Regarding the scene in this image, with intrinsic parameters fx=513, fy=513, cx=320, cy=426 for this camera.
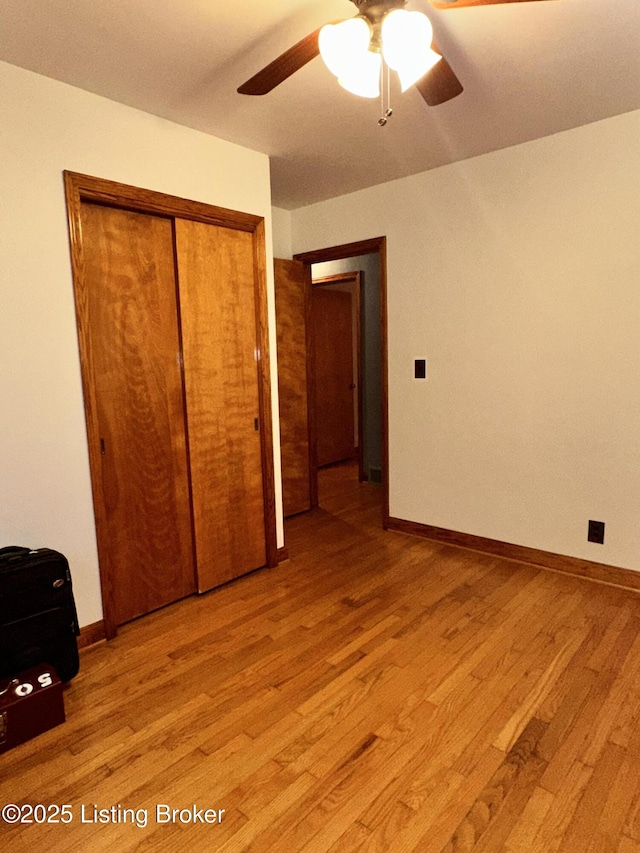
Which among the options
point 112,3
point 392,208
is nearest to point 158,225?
point 112,3

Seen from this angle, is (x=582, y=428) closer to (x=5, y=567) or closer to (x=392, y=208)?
(x=392, y=208)

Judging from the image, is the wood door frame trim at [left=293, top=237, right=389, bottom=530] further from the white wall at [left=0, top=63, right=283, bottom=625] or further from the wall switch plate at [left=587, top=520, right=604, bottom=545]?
the white wall at [left=0, top=63, right=283, bottom=625]

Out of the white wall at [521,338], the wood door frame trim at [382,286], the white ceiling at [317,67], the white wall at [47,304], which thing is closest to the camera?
the white ceiling at [317,67]

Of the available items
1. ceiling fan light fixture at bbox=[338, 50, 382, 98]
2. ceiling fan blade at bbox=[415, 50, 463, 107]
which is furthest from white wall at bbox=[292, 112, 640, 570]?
ceiling fan light fixture at bbox=[338, 50, 382, 98]

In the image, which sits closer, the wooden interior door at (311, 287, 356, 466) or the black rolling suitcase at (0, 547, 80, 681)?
the black rolling suitcase at (0, 547, 80, 681)

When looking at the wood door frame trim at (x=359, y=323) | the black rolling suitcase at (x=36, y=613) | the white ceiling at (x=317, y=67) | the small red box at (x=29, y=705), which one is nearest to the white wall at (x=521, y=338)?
the white ceiling at (x=317, y=67)

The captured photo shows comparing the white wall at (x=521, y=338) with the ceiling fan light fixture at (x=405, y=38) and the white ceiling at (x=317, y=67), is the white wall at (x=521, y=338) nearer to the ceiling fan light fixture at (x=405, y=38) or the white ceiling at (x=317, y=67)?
the white ceiling at (x=317, y=67)

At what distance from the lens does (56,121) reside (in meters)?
2.10

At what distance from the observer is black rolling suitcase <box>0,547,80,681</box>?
6.11 feet

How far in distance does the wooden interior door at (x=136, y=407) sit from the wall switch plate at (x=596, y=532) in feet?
7.20

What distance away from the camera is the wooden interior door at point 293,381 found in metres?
3.89

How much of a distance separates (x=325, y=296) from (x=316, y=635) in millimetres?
3998

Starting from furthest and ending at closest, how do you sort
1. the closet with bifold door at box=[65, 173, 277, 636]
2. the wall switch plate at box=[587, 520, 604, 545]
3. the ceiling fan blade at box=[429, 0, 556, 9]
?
1. the wall switch plate at box=[587, 520, 604, 545]
2. the closet with bifold door at box=[65, 173, 277, 636]
3. the ceiling fan blade at box=[429, 0, 556, 9]

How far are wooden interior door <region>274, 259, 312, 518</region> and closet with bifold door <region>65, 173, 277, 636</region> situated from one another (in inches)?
35.4
